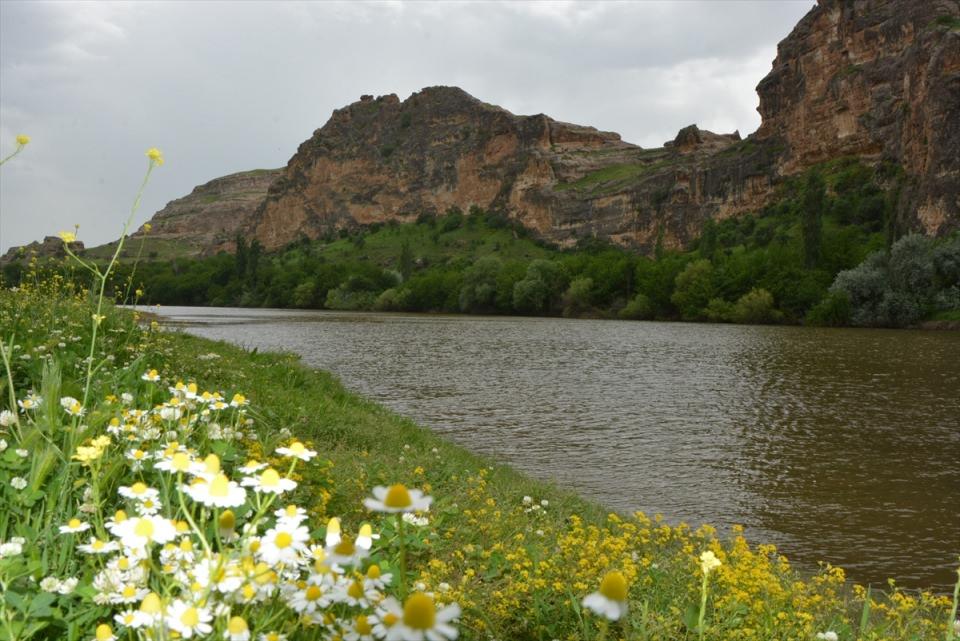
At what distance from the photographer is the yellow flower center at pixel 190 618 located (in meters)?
1.40

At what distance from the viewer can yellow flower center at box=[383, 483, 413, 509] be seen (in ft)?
4.39

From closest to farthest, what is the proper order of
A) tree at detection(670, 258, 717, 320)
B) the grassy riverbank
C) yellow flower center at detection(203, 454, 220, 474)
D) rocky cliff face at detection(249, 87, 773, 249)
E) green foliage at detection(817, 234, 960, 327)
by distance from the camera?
yellow flower center at detection(203, 454, 220, 474), the grassy riverbank, green foliage at detection(817, 234, 960, 327), tree at detection(670, 258, 717, 320), rocky cliff face at detection(249, 87, 773, 249)

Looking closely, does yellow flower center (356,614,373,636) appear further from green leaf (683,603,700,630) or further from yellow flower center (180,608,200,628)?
green leaf (683,603,700,630)

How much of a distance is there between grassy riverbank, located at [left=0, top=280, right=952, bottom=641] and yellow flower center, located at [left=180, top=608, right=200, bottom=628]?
0.22 ft

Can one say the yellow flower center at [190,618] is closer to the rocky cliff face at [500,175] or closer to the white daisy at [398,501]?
the white daisy at [398,501]

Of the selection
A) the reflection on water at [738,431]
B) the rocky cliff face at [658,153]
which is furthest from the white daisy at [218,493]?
the rocky cliff face at [658,153]

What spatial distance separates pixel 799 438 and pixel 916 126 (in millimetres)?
75338

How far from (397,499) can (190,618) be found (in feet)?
1.66

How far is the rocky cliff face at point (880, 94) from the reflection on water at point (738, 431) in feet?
144

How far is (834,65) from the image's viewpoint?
101m

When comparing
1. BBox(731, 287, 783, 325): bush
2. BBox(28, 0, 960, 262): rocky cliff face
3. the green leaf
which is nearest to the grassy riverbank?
the green leaf

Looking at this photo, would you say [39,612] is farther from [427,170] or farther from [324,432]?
[427,170]

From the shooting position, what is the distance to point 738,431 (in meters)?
13.5

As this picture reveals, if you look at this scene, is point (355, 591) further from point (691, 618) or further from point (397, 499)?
point (691, 618)
